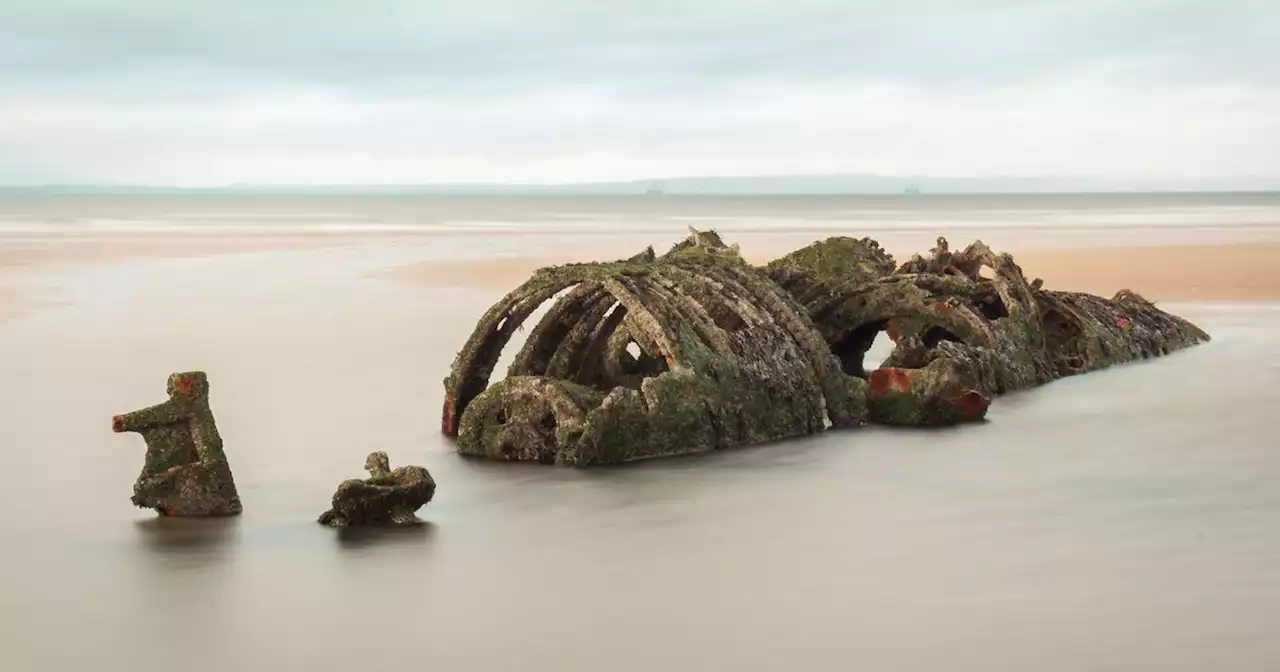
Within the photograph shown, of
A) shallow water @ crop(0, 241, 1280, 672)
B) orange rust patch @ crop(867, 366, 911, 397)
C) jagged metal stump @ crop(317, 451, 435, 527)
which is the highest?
orange rust patch @ crop(867, 366, 911, 397)

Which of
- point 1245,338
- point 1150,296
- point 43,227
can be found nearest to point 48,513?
point 1245,338

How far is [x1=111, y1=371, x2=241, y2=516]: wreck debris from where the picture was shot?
8.25 metres

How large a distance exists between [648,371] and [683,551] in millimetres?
3413

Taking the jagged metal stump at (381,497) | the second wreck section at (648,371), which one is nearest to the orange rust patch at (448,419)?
the second wreck section at (648,371)

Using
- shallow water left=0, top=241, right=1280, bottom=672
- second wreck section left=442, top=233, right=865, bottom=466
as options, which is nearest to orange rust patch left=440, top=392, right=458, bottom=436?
second wreck section left=442, top=233, right=865, bottom=466

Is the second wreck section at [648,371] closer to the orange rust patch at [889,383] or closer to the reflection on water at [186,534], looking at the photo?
the orange rust patch at [889,383]

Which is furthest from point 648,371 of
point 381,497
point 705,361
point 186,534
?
point 186,534

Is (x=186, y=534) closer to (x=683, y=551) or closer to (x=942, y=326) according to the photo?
(x=683, y=551)

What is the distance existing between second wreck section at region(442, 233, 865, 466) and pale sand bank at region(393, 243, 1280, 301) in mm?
16039

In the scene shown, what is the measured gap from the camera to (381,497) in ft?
26.7

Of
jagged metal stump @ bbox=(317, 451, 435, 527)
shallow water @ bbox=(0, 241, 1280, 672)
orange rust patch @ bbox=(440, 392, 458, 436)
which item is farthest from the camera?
orange rust patch @ bbox=(440, 392, 458, 436)

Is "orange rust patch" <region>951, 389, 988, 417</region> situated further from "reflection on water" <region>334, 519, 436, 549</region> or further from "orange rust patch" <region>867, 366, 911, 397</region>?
"reflection on water" <region>334, 519, 436, 549</region>

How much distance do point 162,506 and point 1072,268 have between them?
2910 centimetres

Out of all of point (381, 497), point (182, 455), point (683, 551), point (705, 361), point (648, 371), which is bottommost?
point (683, 551)
